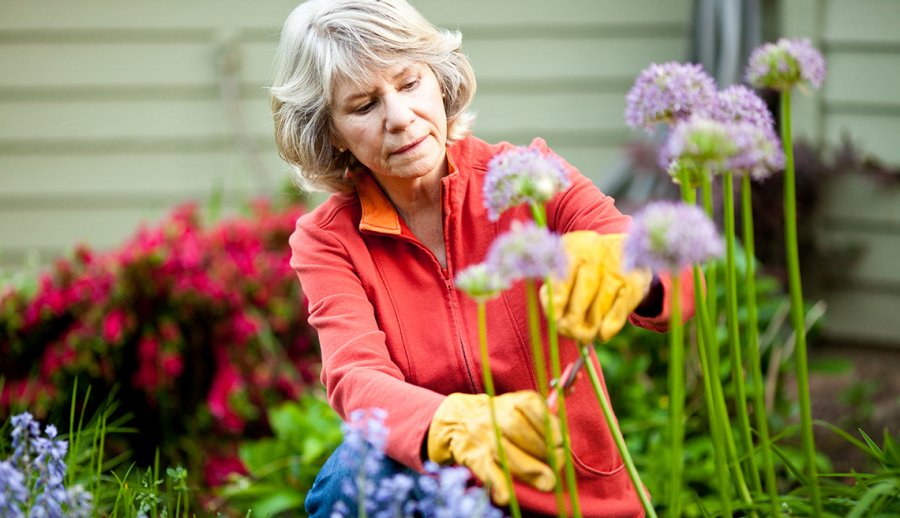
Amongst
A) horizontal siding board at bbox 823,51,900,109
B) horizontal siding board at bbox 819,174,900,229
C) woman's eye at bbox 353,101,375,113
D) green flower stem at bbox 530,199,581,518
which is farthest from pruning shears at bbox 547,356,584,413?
horizontal siding board at bbox 823,51,900,109

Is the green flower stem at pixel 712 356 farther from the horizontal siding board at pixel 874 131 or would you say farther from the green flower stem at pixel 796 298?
the horizontal siding board at pixel 874 131

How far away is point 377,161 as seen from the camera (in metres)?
1.84

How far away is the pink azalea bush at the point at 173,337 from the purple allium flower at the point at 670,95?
227 centimetres

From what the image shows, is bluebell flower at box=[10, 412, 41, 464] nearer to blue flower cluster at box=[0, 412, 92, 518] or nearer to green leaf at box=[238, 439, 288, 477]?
blue flower cluster at box=[0, 412, 92, 518]

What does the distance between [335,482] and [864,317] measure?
2.80 m

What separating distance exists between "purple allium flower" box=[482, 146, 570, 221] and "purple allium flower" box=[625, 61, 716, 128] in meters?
0.15

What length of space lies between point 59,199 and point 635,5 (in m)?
2.55

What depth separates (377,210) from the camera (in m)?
1.95

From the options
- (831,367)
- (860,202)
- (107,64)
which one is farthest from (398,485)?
(107,64)

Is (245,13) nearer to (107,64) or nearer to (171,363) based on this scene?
→ (107,64)

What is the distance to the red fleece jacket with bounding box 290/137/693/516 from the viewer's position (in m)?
1.82

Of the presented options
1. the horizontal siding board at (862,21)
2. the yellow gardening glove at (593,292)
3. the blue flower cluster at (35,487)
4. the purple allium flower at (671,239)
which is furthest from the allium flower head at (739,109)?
the horizontal siding board at (862,21)

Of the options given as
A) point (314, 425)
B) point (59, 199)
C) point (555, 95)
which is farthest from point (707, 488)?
point (59, 199)

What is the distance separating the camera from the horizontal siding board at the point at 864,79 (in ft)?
12.5
